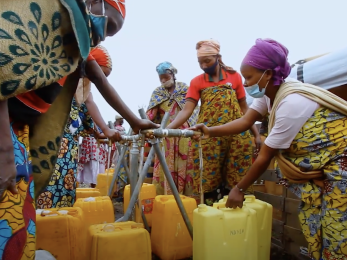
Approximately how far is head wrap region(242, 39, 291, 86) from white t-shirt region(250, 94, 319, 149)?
19 cm

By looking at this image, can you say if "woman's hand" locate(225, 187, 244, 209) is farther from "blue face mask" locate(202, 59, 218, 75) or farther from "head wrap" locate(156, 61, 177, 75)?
"head wrap" locate(156, 61, 177, 75)

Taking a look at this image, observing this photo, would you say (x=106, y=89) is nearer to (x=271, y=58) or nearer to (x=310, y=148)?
(x=271, y=58)

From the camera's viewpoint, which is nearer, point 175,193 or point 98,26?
point 98,26

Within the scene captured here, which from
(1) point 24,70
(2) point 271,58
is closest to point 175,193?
(2) point 271,58

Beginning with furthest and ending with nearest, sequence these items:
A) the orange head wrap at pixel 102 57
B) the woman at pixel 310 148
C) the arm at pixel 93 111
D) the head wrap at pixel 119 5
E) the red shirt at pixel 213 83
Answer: the red shirt at pixel 213 83
the arm at pixel 93 111
the orange head wrap at pixel 102 57
the woman at pixel 310 148
the head wrap at pixel 119 5

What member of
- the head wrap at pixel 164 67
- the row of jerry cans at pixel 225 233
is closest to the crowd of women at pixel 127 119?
the row of jerry cans at pixel 225 233

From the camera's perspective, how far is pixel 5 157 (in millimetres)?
815

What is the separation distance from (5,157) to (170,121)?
3.08 meters

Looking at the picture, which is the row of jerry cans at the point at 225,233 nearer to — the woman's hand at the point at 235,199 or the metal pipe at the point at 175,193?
the woman's hand at the point at 235,199

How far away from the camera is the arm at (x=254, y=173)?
1.77m

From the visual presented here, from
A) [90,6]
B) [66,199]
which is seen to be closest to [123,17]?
[90,6]

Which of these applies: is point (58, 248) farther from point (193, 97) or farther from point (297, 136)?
point (193, 97)

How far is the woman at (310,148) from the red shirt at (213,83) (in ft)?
3.42

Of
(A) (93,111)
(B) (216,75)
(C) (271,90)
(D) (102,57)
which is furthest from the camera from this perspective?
(B) (216,75)
